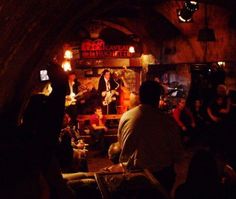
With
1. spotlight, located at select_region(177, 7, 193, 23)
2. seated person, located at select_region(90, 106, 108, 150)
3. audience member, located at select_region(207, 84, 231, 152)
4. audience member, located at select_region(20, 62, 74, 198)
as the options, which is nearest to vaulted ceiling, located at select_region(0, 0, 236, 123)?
audience member, located at select_region(20, 62, 74, 198)

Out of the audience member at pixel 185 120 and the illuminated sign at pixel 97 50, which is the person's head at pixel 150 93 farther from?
the illuminated sign at pixel 97 50

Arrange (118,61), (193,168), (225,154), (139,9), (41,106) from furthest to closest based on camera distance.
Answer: (118,61) < (139,9) < (225,154) < (193,168) < (41,106)

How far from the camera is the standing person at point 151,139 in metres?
4.47

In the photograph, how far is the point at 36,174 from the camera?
2949mm

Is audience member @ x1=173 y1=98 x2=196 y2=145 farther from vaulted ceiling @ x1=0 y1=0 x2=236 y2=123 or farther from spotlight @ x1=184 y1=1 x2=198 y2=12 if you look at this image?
spotlight @ x1=184 y1=1 x2=198 y2=12

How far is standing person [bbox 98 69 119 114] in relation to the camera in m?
17.0

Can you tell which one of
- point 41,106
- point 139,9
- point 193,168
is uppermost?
point 139,9

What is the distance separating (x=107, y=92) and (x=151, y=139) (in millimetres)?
12579

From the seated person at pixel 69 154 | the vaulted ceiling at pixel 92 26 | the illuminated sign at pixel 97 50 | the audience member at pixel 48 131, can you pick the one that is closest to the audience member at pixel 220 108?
the vaulted ceiling at pixel 92 26

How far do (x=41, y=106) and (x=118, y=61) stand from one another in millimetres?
16786

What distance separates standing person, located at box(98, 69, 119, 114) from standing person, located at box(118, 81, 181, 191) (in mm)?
12323

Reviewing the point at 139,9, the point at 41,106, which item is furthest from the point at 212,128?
the point at 41,106

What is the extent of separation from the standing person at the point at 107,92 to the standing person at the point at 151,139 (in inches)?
485

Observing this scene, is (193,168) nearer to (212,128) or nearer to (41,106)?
(41,106)
